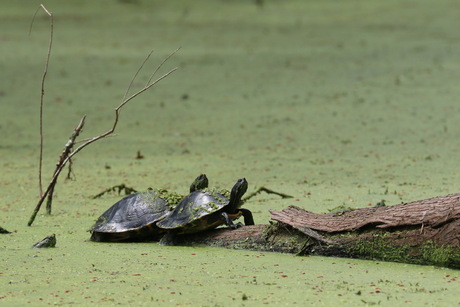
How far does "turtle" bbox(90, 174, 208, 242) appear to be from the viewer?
A: 4.62 metres

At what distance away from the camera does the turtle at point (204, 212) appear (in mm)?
4426

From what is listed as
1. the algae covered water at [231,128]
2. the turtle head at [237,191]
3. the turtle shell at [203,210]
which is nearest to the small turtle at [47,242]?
the algae covered water at [231,128]

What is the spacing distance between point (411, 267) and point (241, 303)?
0.92 m

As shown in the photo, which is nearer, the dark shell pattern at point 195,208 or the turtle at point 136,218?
the dark shell pattern at point 195,208

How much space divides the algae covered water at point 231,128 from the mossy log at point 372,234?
0.08 metres

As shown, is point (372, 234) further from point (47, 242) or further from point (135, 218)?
point (47, 242)

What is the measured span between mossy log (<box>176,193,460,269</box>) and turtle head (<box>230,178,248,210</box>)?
0.16m

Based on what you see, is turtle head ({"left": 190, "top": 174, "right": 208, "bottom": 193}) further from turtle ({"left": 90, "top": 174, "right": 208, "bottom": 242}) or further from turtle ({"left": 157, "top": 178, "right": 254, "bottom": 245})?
turtle ({"left": 157, "top": 178, "right": 254, "bottom": 245})

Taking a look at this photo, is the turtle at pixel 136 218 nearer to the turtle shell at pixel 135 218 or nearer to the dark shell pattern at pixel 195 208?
the turtle shell at pixel 135 218

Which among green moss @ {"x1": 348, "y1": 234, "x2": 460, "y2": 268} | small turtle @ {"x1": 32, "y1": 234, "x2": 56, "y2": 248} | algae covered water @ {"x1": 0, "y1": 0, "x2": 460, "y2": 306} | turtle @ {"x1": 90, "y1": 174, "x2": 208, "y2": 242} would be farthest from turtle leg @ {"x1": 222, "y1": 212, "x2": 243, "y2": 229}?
small turtle @ {"x1": 32, "y1": 234, "x2": 56, "y2": 248}

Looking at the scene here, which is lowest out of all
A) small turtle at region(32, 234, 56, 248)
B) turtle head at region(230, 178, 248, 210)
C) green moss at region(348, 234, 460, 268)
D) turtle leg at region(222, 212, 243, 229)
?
small turtle at region(32, 234, 56, 248)

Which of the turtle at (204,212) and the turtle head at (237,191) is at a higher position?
the turtle head at (237,191)

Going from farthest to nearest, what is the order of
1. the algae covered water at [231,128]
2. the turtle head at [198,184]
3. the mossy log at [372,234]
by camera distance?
the turtle head at [198,184] → the mossy log at [372,234] → the algae covered water at [231,128]

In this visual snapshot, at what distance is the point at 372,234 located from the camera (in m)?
4.02
